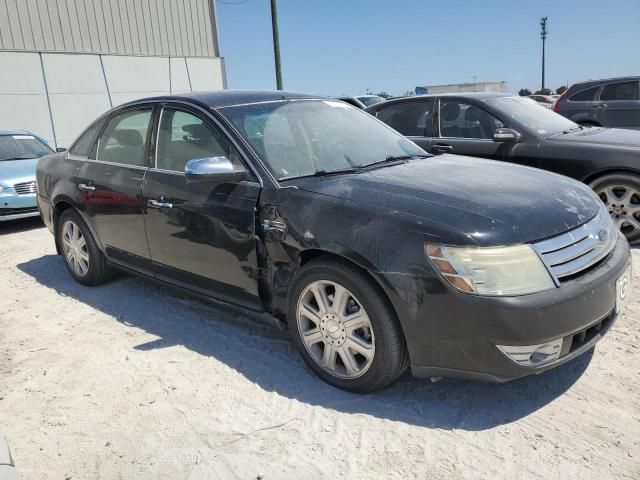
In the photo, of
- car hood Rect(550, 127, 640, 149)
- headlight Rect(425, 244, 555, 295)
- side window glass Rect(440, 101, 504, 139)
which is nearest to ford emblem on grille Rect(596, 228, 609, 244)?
headlight Rect(425, 244, 555, 295)

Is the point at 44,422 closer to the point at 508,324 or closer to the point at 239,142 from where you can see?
the point at 239,142

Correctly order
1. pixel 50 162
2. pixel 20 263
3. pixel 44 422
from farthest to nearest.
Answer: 1. pixel 20 263
2. pixel 50 162
3. pixel 44 422

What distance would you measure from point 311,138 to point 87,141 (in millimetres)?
2365

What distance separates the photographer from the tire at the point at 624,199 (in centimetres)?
533

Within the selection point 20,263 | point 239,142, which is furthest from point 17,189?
point 239,142

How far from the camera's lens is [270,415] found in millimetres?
2848

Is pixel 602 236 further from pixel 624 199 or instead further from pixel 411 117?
pixel 411 117

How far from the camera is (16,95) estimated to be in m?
15.4

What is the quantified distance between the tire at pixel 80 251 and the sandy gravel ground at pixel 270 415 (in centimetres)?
92

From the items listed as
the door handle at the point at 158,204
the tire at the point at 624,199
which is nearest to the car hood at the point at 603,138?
the tire at the point at 624,199

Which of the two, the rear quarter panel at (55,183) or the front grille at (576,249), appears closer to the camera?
the front grille at (576,249)

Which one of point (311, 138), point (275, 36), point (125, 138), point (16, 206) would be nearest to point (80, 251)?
point (125, 138)

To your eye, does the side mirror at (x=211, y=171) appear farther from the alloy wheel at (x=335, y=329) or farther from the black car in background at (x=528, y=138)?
the black car in background at (x=528, y=138)

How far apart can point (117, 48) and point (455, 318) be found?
1821cm
